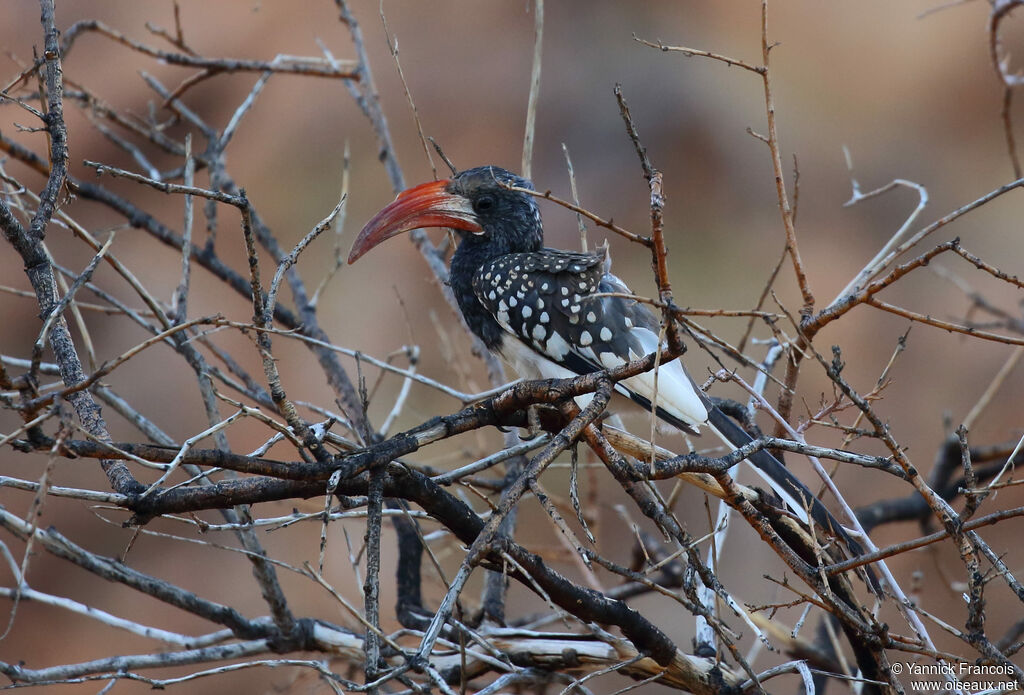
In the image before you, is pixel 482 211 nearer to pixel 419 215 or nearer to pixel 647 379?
pixel 419 215

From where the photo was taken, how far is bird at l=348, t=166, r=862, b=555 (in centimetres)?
251

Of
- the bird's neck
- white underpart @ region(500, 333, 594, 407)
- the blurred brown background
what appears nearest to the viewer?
white underpart @ region(500, 333, 594, 407)

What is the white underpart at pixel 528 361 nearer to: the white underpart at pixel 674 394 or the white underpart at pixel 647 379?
the white underpart at pixel 647 379

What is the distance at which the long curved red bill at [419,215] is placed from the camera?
2.62 m

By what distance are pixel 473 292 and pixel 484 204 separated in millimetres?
323

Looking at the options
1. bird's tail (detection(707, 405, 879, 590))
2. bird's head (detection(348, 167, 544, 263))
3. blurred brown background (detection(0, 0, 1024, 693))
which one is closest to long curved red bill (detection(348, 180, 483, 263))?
bird's head (detection(348, 167, 544, 263))

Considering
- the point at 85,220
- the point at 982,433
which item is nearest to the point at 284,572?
the point at 85,220

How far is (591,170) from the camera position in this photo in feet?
24.5

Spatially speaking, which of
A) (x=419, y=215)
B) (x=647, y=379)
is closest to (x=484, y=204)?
(x=419, y=215)

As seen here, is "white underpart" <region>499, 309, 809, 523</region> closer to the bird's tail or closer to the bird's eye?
the bird's tail

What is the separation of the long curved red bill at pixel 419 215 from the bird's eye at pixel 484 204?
2 centimetres

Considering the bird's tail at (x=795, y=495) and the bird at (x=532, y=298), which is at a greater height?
the bird at (x=532, y=298)

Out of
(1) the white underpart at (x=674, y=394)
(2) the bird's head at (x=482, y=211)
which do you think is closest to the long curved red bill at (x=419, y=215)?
(2) the bird's head at (x=482, y=211)

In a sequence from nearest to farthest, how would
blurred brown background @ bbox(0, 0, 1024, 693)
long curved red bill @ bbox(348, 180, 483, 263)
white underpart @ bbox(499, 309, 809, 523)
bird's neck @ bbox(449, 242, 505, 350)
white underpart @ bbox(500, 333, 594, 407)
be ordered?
white underpart @ bbox(499, 309, 809, 523) < long curved red bill @ bbox(348, 180, 483, 263) < white underpart @ bbox(500, 333, 594, 407) < bird's neck @ bbox(449, 242, 505, 350) < blurred brown background @ bbox(0, 0, 1024, 693)
